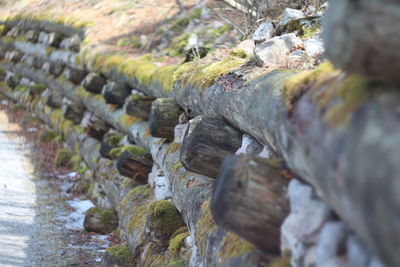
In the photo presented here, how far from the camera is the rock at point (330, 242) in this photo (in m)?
3.11

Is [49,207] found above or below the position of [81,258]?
below

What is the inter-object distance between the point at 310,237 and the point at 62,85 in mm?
14764

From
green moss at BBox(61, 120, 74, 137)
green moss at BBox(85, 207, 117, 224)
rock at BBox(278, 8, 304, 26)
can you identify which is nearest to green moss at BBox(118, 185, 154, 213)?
green moss at BBox(85, 207, 117, 224)

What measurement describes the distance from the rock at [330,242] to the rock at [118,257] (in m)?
5.26

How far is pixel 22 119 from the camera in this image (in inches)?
757

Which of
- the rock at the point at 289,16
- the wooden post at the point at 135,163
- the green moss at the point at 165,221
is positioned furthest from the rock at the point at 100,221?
the rock at the point at 289,16

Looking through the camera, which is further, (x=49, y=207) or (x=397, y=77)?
(x=49, y=207)

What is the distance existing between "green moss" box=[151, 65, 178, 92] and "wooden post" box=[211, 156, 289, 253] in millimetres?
5161

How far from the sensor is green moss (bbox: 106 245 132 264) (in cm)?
820

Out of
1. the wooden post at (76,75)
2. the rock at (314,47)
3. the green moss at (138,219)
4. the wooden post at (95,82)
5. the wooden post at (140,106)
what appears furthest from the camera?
the wooden post at (76,75)

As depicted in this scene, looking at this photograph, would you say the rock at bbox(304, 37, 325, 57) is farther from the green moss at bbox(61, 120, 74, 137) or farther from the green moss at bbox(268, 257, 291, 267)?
the green moss at bbox(61, 120, 74, 137)

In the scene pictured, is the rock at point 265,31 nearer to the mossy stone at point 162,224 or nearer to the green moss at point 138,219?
the mossy stone at point 162,224

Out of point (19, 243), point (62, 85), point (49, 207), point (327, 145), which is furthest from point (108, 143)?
point (327, 145)

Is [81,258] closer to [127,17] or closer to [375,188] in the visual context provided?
[375,188]
